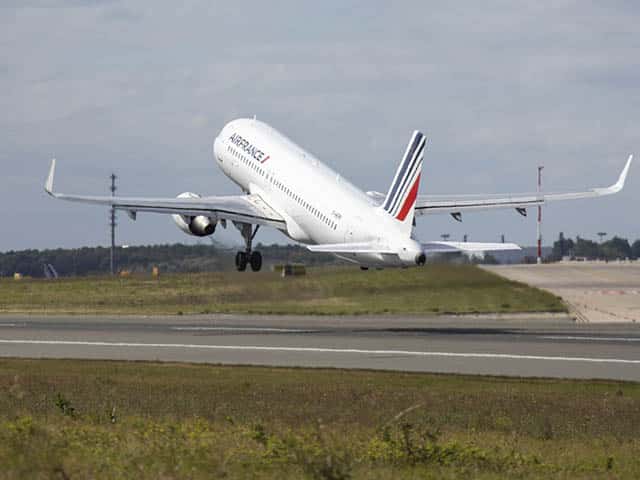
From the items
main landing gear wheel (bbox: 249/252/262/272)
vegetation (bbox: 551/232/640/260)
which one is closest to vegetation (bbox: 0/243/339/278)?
main landing gear wheel (bbox: 249/252/262/272)

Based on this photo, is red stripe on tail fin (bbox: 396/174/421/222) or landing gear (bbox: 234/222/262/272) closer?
red stripe on tail fin (bbox: 396/174/421/222)

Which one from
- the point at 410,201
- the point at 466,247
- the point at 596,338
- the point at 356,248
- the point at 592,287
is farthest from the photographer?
the point at 592,287

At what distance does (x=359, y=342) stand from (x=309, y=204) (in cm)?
1569

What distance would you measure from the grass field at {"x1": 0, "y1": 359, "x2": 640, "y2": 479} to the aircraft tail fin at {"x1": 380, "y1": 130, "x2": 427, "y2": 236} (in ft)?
55.9

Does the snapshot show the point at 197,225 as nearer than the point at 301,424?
No

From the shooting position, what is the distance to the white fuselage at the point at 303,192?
A: 58.0 m

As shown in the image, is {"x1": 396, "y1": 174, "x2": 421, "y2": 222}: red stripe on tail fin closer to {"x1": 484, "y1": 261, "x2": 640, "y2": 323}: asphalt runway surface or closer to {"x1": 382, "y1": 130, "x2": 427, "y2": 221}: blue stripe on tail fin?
{"x1": 382, "y1": 130, "x2": 427, "y2": 221}: blue stripe on tail fin

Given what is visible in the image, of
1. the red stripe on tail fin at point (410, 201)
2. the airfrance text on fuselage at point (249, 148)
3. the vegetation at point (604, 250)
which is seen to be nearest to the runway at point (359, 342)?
the red stripe on tail fin at point (410, 201)

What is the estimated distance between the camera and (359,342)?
51875 mm

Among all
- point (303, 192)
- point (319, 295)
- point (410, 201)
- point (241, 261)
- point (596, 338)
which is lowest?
point (596, 338)

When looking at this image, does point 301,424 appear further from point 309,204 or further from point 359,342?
point 309,204

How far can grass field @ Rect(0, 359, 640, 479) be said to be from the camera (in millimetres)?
18812

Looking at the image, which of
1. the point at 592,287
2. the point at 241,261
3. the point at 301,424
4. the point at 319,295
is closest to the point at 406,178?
the point at 319,295

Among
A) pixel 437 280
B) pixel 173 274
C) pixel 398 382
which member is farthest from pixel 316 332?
pixel 173 274
